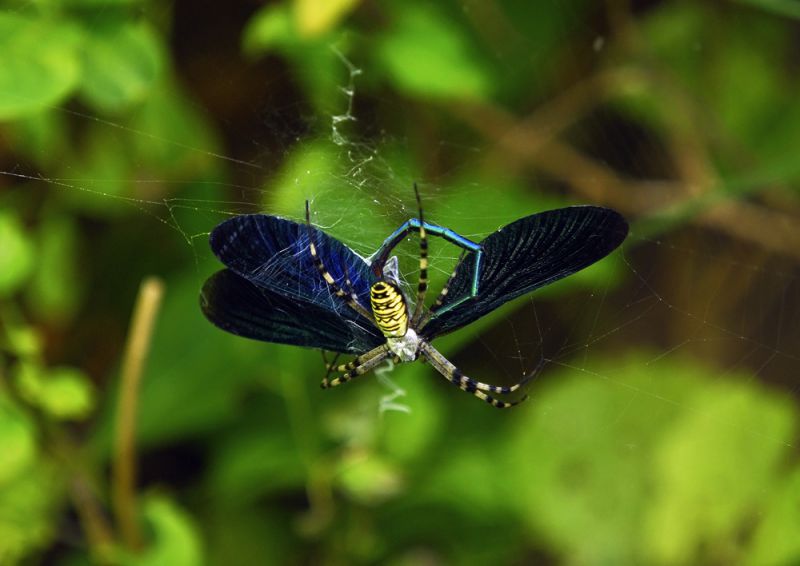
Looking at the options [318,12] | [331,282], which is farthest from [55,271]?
[331,282]

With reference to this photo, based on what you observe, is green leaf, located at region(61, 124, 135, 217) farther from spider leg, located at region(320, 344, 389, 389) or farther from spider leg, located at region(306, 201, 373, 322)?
spider leg, located at region(306, 201, 373, 322)

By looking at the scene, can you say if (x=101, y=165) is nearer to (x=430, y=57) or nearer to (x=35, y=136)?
(x=35, y=136)

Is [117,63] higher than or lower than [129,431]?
higher

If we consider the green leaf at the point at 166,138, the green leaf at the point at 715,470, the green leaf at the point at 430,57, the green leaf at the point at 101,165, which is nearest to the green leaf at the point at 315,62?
the green leaf at the point at 430,57

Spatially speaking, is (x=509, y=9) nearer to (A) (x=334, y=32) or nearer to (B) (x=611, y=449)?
(A) (x=334, y=32)

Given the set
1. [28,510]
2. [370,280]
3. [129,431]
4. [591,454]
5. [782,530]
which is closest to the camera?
[370,280]

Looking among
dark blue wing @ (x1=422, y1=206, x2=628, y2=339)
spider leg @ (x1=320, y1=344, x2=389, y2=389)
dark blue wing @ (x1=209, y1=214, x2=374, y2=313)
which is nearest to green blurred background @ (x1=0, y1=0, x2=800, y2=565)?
spider leg @ (x1=320, y1=344, x2=389, y2=389)
